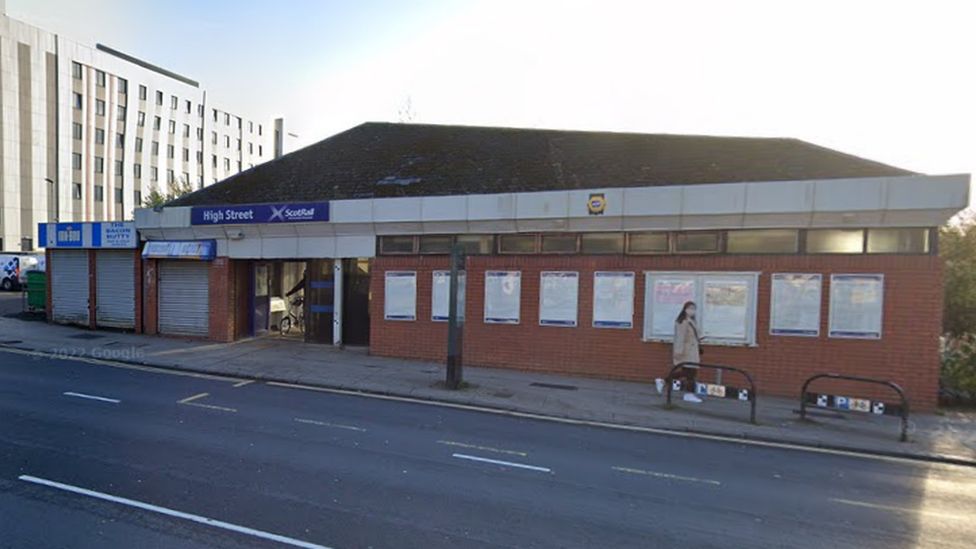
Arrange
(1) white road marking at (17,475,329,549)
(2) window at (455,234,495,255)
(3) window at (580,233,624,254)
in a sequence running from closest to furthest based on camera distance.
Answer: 1. (1) white road marking at (17,475,329,549)
2. (3) window at (580,233,624,254)
3. (2) window at (455,234,495,255)

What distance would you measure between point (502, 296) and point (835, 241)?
7.23 meters

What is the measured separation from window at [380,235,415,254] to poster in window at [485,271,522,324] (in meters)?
2.30

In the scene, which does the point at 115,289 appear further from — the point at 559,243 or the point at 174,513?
the point at 174,513

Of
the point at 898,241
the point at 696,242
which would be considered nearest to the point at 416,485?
the point at 696,242

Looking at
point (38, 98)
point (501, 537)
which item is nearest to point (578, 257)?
point (501, 537)

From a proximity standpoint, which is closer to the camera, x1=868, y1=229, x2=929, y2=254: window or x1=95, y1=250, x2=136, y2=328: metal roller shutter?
x1=868, y1=229, x2=929, y2=254: window

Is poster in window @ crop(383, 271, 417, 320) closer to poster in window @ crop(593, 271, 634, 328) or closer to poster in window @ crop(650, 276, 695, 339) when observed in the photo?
poster in window @ crop(593, 271, 634, 328)

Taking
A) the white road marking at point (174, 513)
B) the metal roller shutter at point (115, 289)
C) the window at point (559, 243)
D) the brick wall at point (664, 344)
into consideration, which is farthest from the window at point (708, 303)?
the metal roller shutter at point (115, 289)

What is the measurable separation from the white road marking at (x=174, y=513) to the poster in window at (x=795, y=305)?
387 inches

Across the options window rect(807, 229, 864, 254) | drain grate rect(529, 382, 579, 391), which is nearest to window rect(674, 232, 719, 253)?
window rect(807, 229, 864, 254)

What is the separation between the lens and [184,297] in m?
15.0

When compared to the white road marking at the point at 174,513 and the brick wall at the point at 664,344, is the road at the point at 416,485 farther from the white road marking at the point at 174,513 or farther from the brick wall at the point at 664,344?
the brick wall at the point at 664,344

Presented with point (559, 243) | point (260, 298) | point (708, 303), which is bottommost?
point (260, 298)

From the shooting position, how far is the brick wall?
9391 millimetres
